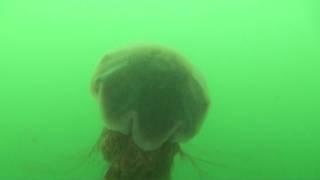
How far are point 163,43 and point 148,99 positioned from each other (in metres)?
0.71

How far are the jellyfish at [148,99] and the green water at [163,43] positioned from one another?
1.94 feet

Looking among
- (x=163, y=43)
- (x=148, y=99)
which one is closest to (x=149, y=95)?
(x=148, y=99)

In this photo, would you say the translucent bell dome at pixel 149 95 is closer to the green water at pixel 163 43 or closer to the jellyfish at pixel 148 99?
the jellyfish at pixel 148 99

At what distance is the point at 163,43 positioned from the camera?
7.68 feet

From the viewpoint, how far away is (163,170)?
185 cm

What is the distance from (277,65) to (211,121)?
0.38m

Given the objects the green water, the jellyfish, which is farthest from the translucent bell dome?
the green water

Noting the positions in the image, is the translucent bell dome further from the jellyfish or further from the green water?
the green water

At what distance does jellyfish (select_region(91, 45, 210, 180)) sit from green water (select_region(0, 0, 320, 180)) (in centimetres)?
59

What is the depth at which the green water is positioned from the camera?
2.37 meters

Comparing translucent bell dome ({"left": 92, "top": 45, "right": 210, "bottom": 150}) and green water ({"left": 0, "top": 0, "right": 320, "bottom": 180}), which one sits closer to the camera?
translucent bell dome ({"left": 92, "top": 45, "right": 210, "bottom": 150})

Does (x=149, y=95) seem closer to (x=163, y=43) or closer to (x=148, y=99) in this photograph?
(x=148, y=99)

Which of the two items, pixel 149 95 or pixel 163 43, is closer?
pixel 149 95

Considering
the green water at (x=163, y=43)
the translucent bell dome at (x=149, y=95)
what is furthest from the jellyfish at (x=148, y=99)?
the green water at (x=163, y=43)
